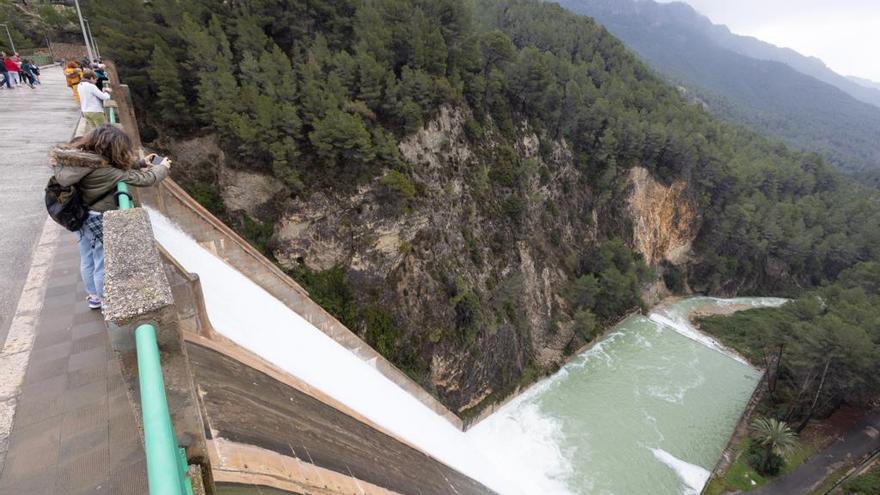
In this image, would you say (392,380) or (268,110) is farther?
(268,110)

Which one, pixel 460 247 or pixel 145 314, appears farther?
pixel 460 247

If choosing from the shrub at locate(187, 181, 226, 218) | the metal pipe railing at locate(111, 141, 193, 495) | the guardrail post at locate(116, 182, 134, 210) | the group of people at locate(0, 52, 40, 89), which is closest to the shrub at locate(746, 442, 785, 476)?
the metal pipe railing at locate(111, 141, 193, 495)

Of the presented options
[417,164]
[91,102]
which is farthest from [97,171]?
[417,164]

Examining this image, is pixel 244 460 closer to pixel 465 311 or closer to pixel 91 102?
pixel 91 102

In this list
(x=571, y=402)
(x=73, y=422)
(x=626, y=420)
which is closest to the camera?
(x=73, y=422)

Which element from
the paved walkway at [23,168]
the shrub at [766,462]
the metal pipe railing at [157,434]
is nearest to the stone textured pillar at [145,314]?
the metal pipe railing at [157,434]

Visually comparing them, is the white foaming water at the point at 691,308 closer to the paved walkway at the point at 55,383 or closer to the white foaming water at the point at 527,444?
the white foaming water at the point at 527,444

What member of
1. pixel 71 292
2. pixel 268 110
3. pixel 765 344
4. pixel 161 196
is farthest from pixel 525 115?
pixel 71 292

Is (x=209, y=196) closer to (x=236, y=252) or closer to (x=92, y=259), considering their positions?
(x=236, y=252)
